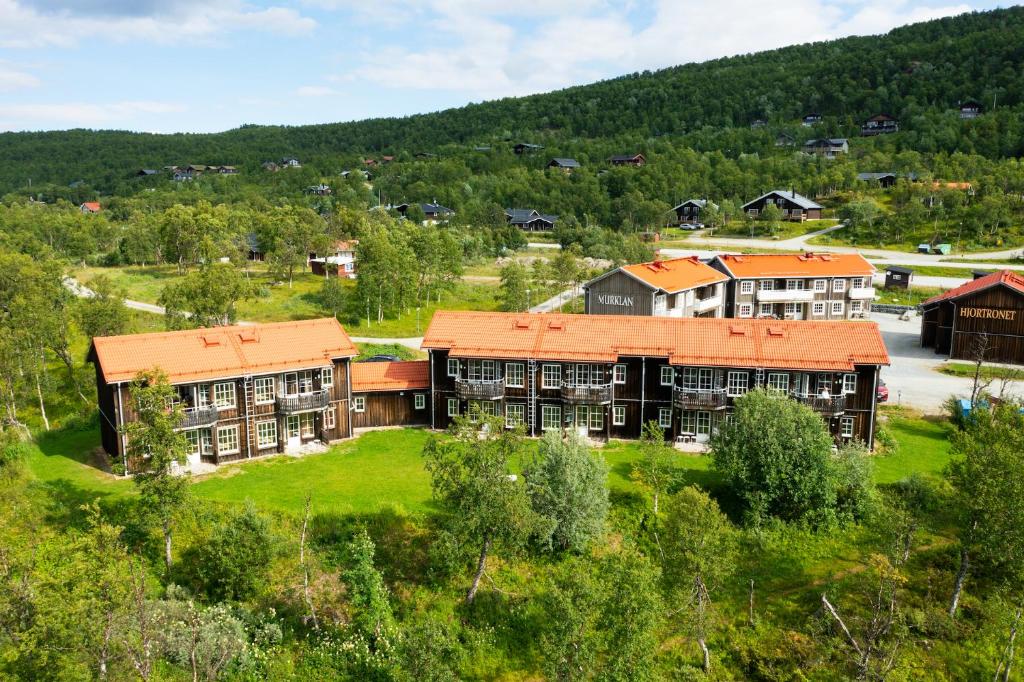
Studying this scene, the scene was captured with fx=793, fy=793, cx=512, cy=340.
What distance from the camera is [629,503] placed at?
1297 inches

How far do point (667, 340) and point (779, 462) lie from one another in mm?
10240

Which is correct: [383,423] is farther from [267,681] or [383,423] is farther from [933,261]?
[933,261]

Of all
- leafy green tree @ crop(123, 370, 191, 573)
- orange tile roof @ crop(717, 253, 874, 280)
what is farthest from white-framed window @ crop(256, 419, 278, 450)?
orange tile roof @ crop(717, 253, 874, 280)

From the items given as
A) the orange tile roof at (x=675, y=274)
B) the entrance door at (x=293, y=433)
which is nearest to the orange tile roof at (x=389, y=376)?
the entrance door at (x=293, y=433)

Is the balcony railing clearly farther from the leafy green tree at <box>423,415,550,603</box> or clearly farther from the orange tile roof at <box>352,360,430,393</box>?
the leafy green tree at <box>423,415,550,603</box>

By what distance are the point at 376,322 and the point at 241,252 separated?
23.0 metres

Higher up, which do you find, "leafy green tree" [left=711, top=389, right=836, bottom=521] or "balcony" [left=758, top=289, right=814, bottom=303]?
"balcony" [left=758, top=289, right=814, bottom=303]

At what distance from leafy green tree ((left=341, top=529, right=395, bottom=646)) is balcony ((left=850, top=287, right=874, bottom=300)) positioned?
5249 centimetres

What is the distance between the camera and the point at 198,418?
35.1m

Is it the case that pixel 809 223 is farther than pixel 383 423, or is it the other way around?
pixel 809 223

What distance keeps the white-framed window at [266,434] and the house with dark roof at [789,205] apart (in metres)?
85.8

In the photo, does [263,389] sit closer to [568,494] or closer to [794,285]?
[568,494]

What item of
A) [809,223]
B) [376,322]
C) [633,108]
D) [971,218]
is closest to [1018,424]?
[376,322]

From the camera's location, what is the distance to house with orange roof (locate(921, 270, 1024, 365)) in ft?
176
